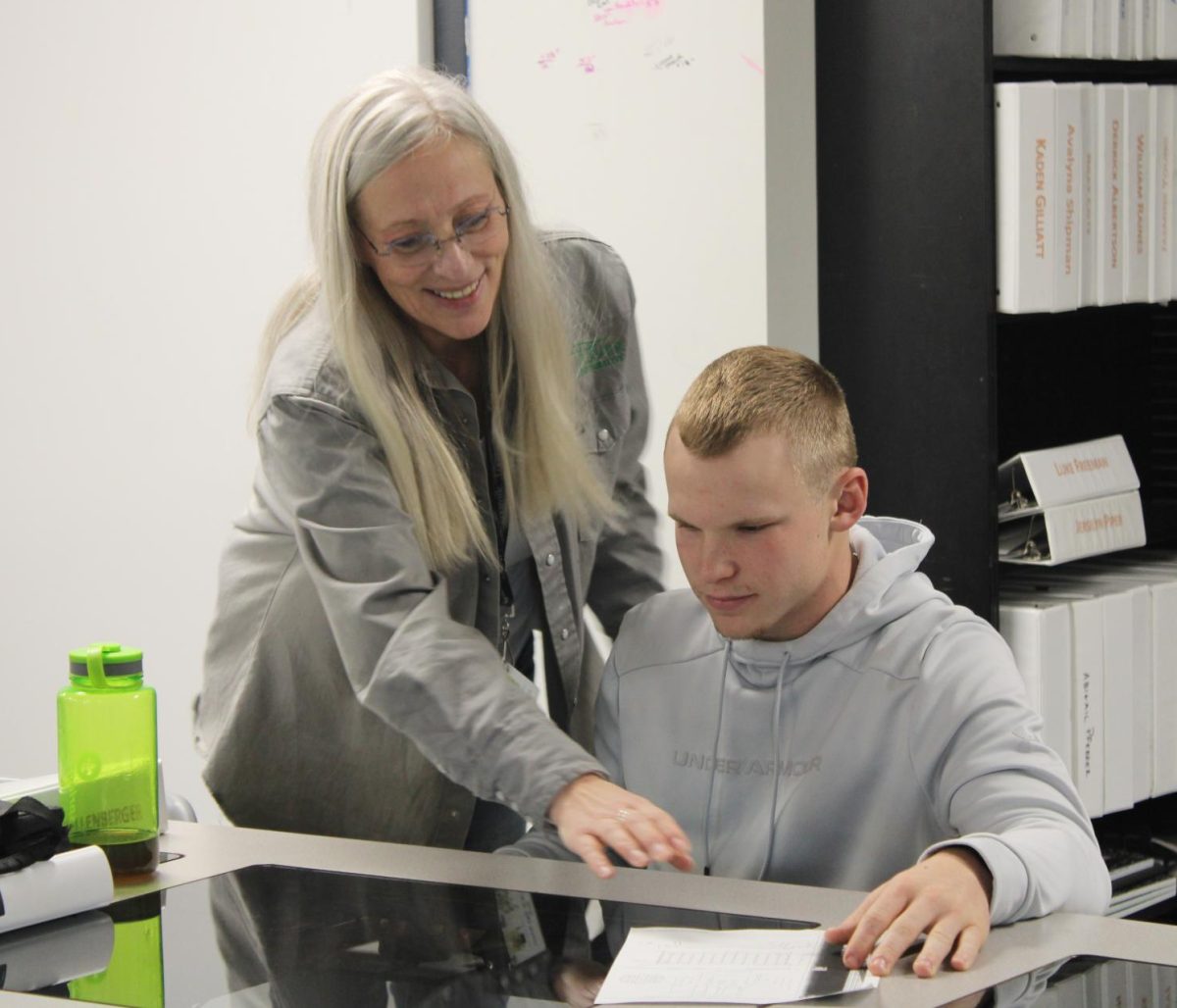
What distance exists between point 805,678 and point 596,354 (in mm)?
505

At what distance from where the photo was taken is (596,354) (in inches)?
77.9

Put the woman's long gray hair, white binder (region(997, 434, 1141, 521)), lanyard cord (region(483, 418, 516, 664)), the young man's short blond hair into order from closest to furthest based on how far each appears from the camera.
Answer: the young man's short blond hair
the woman's long gray hair
lanyard cord (region(483, 418, 516, 664))
white binder (region(997, 434, 1141, 521))

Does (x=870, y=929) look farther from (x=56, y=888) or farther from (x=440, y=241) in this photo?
(x=440, y=241)

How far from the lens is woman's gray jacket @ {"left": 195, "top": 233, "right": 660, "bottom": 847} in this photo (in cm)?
162

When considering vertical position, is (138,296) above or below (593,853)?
above

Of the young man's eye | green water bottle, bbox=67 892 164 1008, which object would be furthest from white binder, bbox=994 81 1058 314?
green water bottle, bbox=67 892 164 1008

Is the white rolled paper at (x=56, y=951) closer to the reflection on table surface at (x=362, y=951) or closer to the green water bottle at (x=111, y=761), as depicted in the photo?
the reflection on table surface at (x=362, y=951)

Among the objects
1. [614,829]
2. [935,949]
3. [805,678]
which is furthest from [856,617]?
[935,949]

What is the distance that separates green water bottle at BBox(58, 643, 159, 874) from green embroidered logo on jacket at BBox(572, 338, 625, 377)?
2.18 feet

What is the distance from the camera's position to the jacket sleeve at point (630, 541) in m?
2.04

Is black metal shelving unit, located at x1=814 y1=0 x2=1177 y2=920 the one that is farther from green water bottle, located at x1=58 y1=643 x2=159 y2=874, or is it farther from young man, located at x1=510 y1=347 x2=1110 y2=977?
green water bottle, located at x1=58 y1=643 x2=159 y2=874

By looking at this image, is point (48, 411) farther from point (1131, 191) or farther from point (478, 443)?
point (1131, 191)

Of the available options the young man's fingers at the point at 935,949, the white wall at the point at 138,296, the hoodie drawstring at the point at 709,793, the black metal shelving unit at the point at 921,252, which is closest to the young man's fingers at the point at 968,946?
the young man's fingers at the point at 935,949

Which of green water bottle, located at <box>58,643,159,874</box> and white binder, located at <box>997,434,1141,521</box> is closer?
green water bottle, located at <box>58,643,159,874</box>
